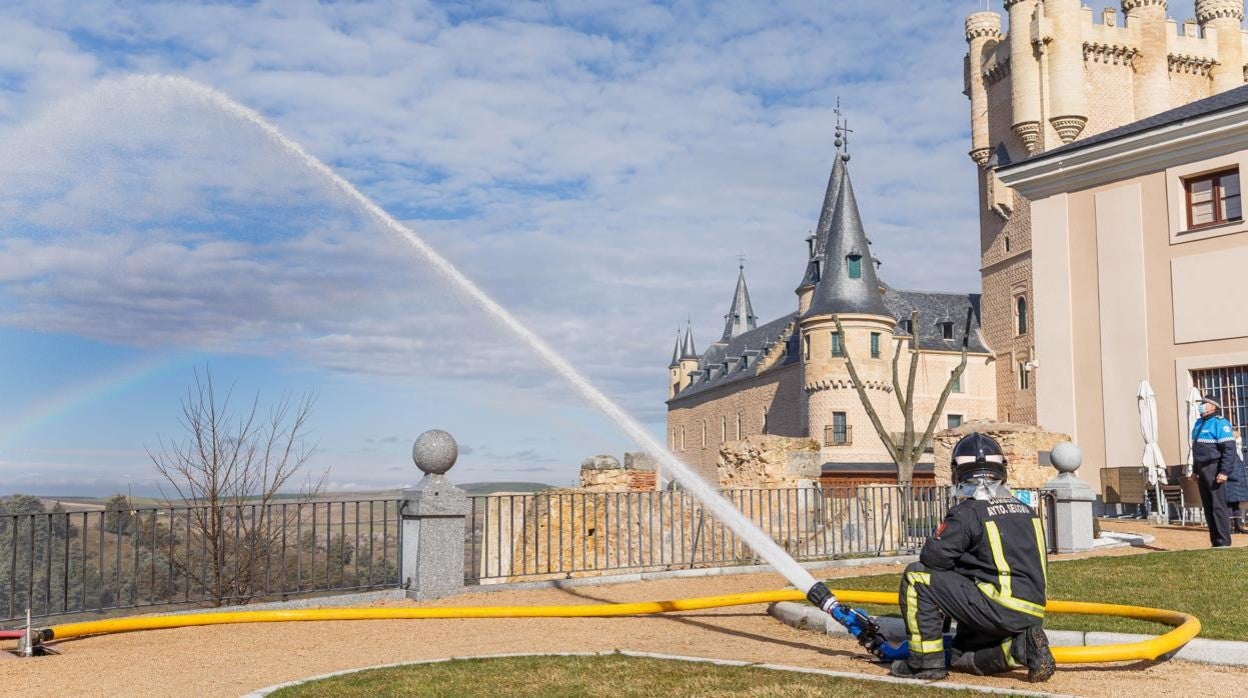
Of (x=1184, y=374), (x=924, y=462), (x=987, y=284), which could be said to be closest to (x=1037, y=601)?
(x=1184, y=374)

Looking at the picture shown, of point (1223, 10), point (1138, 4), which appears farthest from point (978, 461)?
point (1223, 10)

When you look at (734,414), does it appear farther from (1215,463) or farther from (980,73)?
(1215,463)

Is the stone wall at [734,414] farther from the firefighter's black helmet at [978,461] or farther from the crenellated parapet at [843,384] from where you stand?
the firefighter's black helmet at [978,461]

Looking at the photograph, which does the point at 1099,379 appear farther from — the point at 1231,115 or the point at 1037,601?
the point at 1037,601

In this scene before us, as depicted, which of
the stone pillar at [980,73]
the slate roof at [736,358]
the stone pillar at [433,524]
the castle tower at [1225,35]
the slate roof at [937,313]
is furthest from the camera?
the slate roof at [736,358]

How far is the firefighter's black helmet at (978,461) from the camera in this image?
21.3 feet

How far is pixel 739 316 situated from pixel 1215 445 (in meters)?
89.2

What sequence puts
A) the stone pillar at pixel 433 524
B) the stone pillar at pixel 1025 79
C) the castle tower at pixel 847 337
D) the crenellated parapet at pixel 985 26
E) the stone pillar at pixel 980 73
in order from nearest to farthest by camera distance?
the stone pillar at pixel 433 524
the stone pillar at pixel 1025 79
the stone pillar at pixel 980 73
the crenellated parapet at pixel 985 26
the castle tower at pixel 847 337

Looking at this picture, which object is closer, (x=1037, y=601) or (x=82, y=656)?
(x=1037, y=601)

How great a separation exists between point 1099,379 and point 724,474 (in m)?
11.0

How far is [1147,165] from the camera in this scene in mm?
24844

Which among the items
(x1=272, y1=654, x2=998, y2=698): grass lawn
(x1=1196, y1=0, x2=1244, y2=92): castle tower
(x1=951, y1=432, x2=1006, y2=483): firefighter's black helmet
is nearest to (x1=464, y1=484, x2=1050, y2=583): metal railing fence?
(x1=272, y1=654, x2=998, y2=698): grass lawn

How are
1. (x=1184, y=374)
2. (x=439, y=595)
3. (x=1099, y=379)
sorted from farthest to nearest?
(x=1099, y=379) < (x=1184, y=374) < (x=439, y=595)

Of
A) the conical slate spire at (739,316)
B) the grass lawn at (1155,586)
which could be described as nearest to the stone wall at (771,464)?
the grass lawn at (1155,586)
